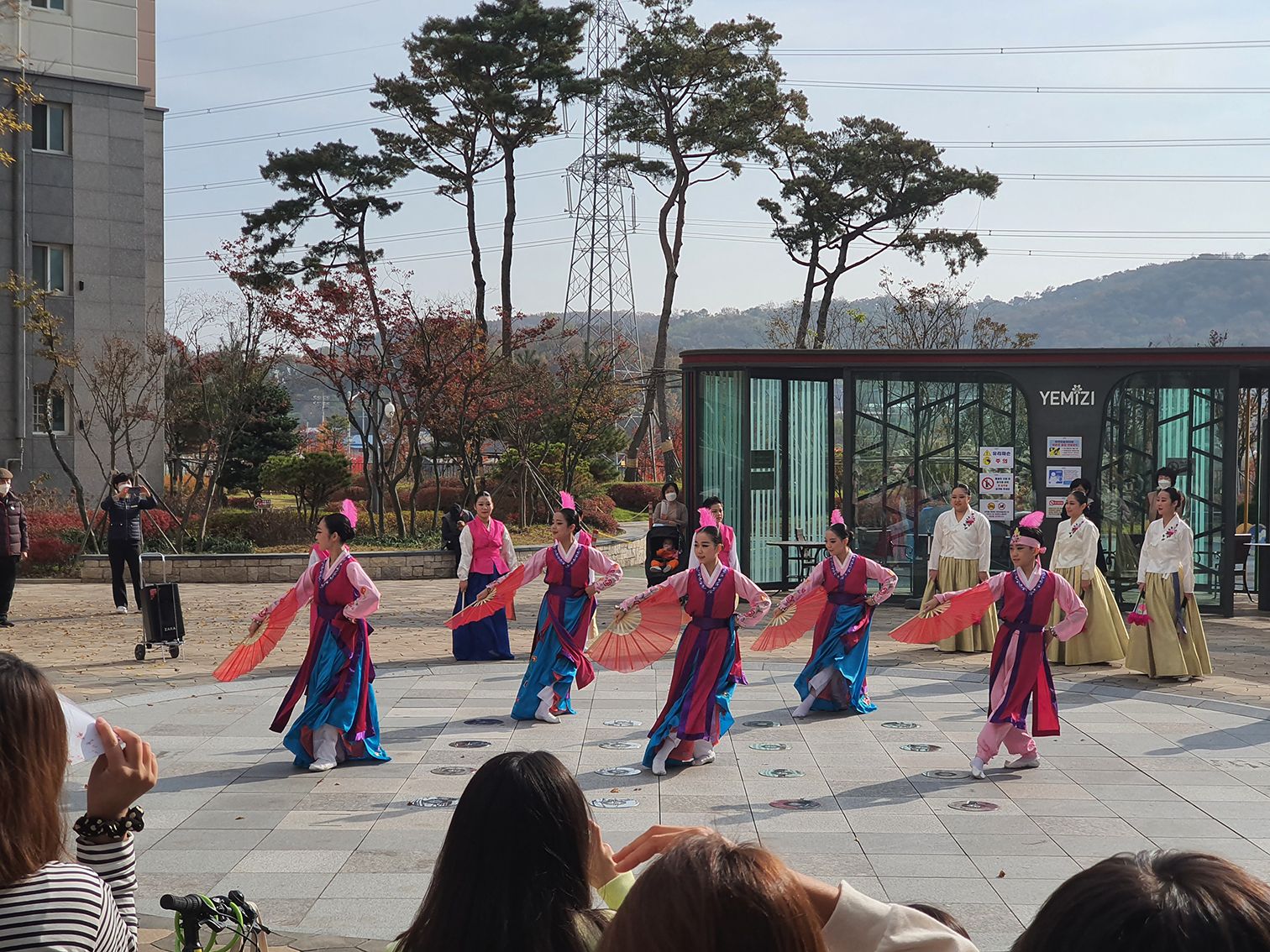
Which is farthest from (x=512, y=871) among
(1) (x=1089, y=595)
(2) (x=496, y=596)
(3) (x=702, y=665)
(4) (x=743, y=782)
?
(1) (x=1089, y=595)

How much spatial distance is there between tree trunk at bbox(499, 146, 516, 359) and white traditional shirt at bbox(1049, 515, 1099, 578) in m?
15.3

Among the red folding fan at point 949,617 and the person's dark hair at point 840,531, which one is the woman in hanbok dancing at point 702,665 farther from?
the red folding fan at point 949,617

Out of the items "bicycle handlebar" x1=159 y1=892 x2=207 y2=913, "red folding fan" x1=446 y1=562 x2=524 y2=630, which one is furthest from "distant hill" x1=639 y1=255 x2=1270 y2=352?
"bicycle handlebar" x1=159 y1=892 x2=207 y2=913

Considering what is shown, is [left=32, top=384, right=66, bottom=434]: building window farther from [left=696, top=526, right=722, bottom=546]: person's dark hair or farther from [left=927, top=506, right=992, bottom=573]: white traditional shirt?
[left=696, top=526, right=722, bottom=546]: person's dark hair

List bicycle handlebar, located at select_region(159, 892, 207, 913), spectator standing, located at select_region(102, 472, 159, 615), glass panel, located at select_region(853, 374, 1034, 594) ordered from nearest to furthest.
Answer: bicycle handlebar, located at select_region(159, 892, 207, 913), spectator standing, located at select_region(102, 472, 159, 615), glass panel, located at select_region(853, 374, 1034, 594)

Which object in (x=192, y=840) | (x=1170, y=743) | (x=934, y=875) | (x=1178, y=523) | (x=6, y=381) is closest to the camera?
(x=934, y=875)

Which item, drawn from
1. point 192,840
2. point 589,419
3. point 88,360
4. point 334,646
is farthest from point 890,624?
point 88,360

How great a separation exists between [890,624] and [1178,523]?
13.3 ft

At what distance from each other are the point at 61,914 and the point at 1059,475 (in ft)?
45.1

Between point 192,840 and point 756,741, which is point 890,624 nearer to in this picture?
point 756,741

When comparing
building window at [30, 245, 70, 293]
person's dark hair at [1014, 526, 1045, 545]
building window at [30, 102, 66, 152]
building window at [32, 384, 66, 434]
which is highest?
building window at [30, 102, 66, 152]

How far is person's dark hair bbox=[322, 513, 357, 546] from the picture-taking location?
293 inches

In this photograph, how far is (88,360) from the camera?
23.2 meters

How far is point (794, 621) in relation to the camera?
358 inches
